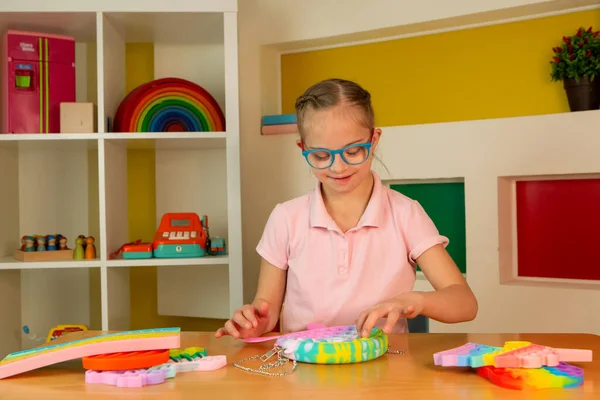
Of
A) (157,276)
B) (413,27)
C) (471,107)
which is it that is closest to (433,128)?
(471,107)

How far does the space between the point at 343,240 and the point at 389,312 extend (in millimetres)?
419

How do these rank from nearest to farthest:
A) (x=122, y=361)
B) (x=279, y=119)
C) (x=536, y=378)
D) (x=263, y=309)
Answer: (x=536, y=378), (x=122, y=361), (x=263, y=309), (x=279, y=119)

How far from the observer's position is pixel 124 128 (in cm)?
238

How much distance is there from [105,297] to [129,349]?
137cm

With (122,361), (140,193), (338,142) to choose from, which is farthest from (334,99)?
(140,193)

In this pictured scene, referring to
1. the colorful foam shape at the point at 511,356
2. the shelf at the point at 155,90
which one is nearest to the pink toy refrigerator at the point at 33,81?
the shelf at the point at 155,90

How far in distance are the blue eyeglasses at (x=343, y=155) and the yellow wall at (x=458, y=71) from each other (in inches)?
46.6

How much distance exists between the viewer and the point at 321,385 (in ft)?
2.85

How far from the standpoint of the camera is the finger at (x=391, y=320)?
3.26 ft

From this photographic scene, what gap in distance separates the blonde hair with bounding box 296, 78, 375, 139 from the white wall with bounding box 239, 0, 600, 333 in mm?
966

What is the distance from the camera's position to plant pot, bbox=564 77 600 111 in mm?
2070

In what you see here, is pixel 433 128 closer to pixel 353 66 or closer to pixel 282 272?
pixel 353 66

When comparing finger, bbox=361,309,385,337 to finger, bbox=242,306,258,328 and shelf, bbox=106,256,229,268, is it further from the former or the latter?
shelf, bbox=106,256,229,268

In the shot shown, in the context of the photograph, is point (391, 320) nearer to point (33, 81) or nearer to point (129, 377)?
point (129, 377)
